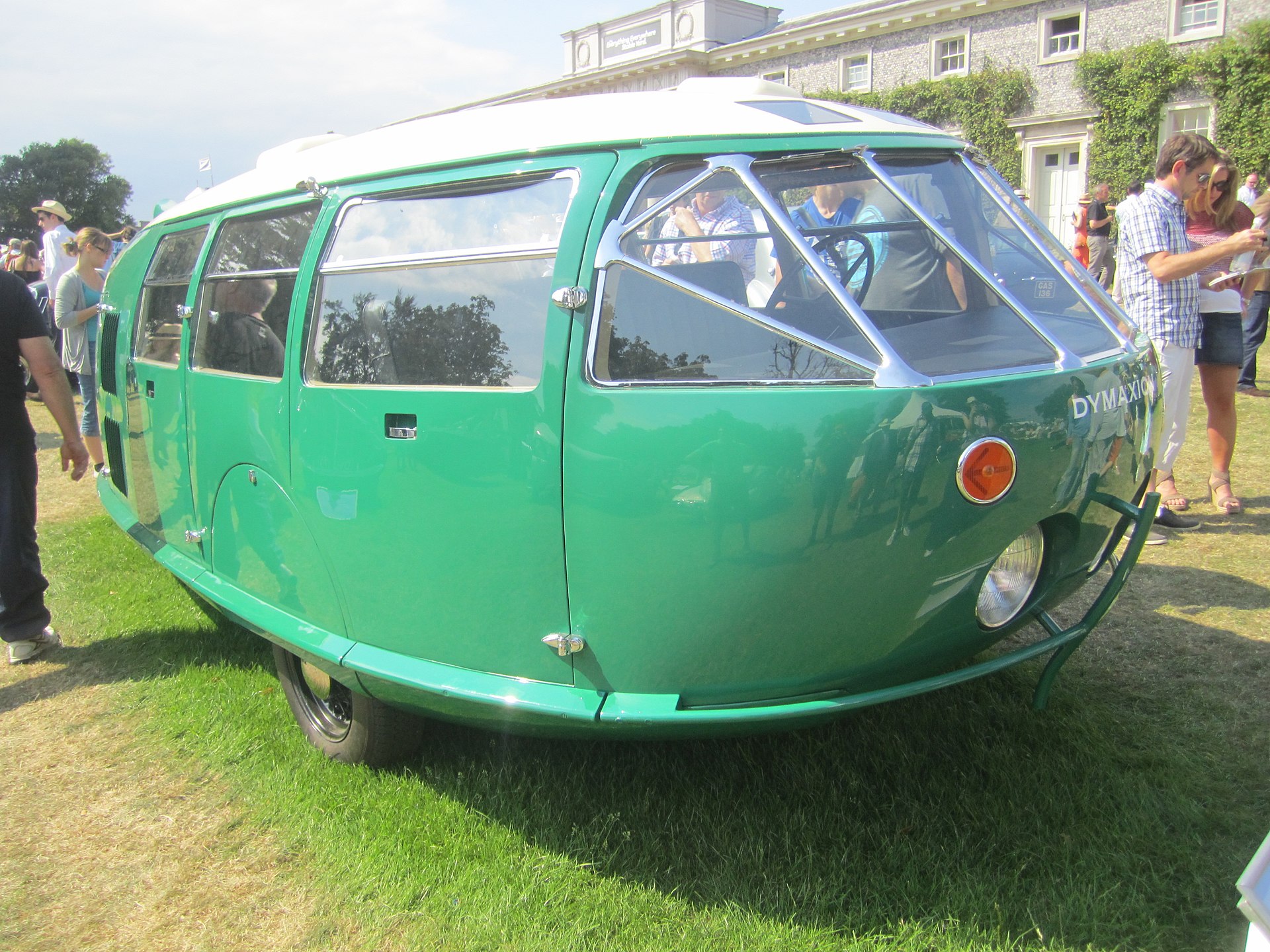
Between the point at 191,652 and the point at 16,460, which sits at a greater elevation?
the point at 16,460

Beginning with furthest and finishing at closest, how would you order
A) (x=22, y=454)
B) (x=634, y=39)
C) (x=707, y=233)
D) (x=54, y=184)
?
(x=54, y=184)
(x=634, y=39)
(x=22, y=454)
(x=707, y=233)

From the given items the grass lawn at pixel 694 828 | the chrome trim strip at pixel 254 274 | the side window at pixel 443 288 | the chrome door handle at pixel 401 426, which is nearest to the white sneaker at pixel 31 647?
the grass lawn at pixel 694 828

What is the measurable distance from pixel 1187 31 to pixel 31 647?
29047 mm

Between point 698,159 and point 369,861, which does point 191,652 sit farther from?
point 698,159

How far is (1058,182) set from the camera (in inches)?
1075

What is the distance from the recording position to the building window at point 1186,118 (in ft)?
79.6

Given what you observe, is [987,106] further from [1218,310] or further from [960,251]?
[960,251]

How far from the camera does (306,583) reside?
3.16 meters

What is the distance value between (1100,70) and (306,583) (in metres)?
28.4

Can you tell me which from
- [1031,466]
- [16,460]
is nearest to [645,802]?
[1031,466]

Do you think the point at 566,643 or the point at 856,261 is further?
the point at 856,261

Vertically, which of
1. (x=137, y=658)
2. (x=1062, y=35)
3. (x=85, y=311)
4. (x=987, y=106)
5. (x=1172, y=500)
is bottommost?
(x=137, y=658)

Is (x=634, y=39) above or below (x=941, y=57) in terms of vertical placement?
above

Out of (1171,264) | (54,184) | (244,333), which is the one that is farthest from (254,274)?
(54,184)
